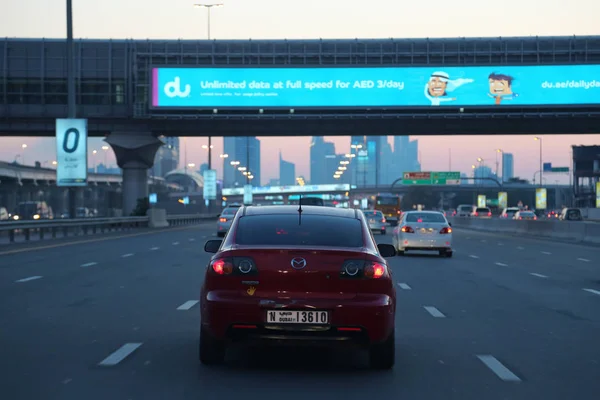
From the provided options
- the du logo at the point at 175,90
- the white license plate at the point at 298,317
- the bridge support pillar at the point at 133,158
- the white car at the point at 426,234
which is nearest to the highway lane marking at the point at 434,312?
the white license plate at the point at 298,317

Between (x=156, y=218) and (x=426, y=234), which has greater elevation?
(x=426, y=234)

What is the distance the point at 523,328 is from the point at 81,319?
19.2 feet

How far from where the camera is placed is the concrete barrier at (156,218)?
219 ft

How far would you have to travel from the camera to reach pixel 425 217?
104ft

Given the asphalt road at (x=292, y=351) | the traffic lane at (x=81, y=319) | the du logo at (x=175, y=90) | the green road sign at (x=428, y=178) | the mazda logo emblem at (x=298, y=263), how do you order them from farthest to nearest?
the green road sign at (x=428, y=178) < the du logo at (x=175, y=90) < the traffic lane at (x=81, y=319) < the mazda logo emblem at (x=298, y=263) < the asphalt road at (x=292, y=351)

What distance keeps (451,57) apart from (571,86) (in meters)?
8.75

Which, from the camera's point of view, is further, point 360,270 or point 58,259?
point 58,259

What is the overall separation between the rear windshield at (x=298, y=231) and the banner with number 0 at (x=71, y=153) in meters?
34.0

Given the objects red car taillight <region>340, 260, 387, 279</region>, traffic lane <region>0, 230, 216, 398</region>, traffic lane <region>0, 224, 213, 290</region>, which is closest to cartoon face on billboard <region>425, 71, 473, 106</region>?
traffic lane <region>0, 224, 213, 290</region>

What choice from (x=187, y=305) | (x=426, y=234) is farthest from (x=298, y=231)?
(x=426, y=234)

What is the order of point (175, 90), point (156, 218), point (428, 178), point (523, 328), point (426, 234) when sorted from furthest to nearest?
point (428, 178) < point (156, 218) < point (175, 90) < point (426, 234) < point (523, 328)

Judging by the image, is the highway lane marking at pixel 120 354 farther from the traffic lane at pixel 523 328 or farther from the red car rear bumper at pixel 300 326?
the traffic lane at pixel 523 328

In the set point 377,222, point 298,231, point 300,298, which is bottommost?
point 377,222

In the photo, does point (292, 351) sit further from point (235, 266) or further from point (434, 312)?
point (434, 312)
